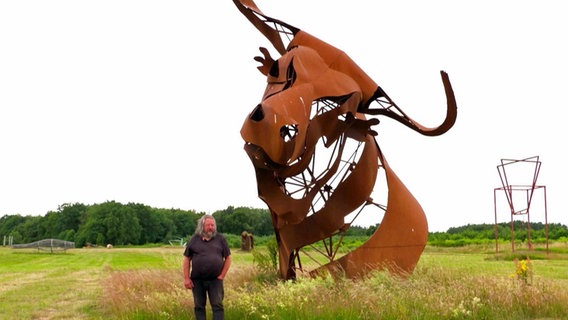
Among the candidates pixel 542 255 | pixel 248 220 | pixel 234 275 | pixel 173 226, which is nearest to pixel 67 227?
pixel 173 226

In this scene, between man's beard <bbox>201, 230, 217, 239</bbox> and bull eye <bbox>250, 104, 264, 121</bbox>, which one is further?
bull eye <bbox>250, 104, 264, 121</bbox>

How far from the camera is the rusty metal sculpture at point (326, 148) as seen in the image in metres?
8.23

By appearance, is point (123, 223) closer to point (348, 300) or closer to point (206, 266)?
point (348, 300)

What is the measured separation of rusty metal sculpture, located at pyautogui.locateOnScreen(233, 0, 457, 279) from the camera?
823cm

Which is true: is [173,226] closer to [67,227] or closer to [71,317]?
[67,227]

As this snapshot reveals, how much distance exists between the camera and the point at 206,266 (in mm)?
6691

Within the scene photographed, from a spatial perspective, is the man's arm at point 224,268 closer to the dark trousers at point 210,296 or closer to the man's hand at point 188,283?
the dark trousers at point 210,296

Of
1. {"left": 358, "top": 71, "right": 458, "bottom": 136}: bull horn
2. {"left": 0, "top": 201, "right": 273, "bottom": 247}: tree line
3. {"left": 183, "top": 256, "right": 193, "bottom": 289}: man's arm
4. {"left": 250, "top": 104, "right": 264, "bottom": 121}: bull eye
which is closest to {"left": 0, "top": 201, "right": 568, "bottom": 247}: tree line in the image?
{"left": 0, "top": 201, "right": 273, "bottom": 247}: tree line

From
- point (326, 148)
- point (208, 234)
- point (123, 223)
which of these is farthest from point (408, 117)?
point (123, 223)

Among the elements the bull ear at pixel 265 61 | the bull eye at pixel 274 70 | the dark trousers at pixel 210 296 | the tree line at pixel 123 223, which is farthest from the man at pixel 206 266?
the tree line at pixel 123 223

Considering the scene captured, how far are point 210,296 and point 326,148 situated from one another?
10.8 feet

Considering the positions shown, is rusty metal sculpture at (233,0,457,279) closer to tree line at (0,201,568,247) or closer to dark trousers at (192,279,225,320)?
dark trousers at (192,279,225,320)

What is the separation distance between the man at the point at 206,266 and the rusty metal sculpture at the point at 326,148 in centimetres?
163

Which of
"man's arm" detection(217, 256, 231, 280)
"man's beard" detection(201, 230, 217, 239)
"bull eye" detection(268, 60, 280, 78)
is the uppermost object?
"bull eye" detection(268, 60, 280, 78)
